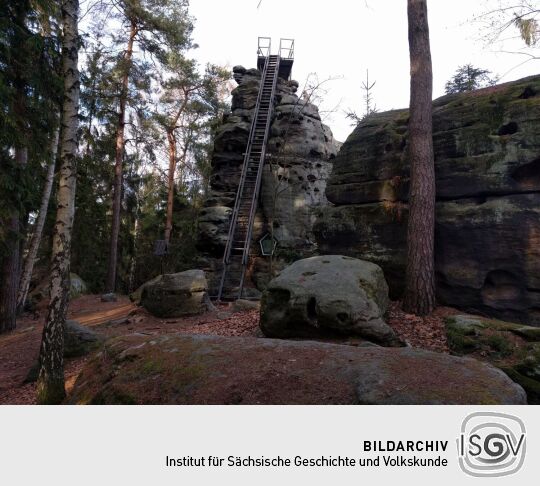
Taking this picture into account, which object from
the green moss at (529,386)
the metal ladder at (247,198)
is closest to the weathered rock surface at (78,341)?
the metal ladder at (247,198)

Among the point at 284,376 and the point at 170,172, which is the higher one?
the point at 170,172

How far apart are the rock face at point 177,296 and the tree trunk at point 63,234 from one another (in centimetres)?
495

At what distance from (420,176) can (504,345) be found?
370 cm

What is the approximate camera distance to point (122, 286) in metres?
24.8

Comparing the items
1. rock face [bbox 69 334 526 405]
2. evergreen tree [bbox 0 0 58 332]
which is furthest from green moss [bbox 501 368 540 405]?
evergreen tree [bbox 0 0 58 332]

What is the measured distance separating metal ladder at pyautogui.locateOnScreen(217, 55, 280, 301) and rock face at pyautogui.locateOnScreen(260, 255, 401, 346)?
708cm

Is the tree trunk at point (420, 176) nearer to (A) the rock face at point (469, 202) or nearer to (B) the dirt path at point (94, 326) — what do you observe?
(A) the rock face at point (469, 202)

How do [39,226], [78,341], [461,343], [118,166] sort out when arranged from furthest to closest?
[118,166] < [39,226] < [78,341] < [461,343]

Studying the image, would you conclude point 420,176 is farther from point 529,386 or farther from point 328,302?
point 529,386

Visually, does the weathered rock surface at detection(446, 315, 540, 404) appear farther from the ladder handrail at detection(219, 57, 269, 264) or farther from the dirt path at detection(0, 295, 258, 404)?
the ladder handrail at detection(219, 57, 269, 264)

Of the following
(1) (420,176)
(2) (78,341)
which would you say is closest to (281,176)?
(1) (420,176)

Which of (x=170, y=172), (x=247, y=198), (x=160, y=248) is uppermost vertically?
(x=170, y=172)

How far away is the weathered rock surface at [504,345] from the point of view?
514 centimetres
